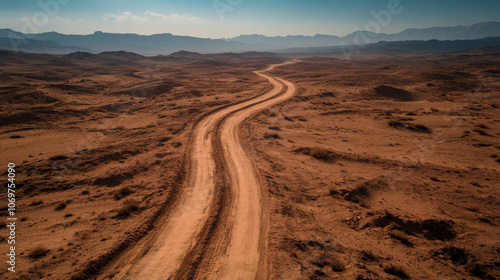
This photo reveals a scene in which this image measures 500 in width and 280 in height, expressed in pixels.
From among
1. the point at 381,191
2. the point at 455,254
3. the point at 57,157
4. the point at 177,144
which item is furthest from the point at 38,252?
the point at 381,191

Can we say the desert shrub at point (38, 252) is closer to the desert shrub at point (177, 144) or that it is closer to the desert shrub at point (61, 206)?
the desert shrub at point (61, 206)

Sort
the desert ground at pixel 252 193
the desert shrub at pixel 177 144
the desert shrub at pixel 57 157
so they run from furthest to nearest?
the desert shrub at pixel 177 144 → the desert shrub at pixel 57 157 → the desert ground at pixel 252 193

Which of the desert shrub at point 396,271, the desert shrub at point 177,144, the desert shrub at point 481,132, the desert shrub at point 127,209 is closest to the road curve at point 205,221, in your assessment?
the desert shrub at point 177,144

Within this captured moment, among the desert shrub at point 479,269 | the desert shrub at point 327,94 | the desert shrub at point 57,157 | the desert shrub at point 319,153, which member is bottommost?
the desert shrub at point 479,269

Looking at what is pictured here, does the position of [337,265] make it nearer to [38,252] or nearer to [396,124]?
[38,252]

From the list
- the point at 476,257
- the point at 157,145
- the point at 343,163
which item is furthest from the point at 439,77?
the point at 157,145

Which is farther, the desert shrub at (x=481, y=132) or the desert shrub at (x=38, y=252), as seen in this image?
the desert shrub at (x=481, y=132)

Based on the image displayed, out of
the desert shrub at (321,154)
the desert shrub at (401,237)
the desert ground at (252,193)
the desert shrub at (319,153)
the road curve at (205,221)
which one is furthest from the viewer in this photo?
the desert shrub at (319,153)

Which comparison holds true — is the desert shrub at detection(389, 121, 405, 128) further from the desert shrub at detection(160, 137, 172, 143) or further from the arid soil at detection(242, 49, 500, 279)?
the desert shrub at detection(160, 137, 172, 143)

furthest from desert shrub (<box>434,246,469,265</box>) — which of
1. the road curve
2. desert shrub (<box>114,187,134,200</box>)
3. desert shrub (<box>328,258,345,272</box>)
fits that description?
desert shrub (<box>114,187,134,200</box>)
